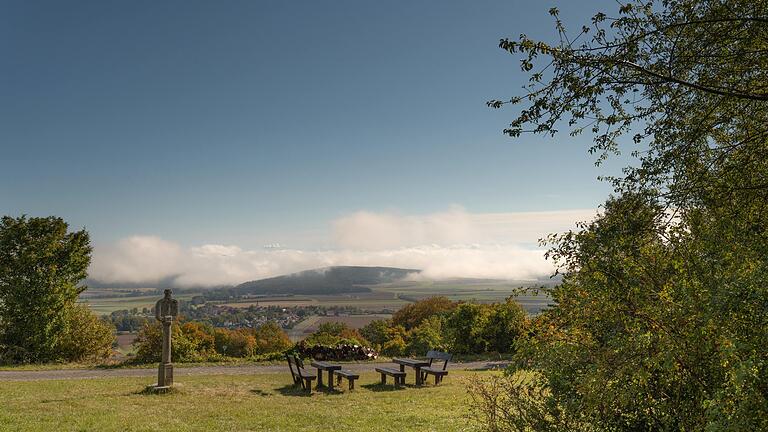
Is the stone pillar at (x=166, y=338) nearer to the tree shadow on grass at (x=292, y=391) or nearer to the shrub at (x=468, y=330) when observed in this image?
the tree shadow on grass at (x=292, y=391)

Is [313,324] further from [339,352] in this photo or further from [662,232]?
[662,232]

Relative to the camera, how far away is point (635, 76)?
4281mm

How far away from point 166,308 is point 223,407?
13.5ft

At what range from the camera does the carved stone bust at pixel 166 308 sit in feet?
44.3

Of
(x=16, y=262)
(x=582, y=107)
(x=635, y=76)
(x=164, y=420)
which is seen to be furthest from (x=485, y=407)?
(x=16, y=262)

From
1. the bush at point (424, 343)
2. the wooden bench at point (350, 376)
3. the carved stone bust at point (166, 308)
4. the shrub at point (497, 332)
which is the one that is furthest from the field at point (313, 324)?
the carved stone bust at point (166, 308)

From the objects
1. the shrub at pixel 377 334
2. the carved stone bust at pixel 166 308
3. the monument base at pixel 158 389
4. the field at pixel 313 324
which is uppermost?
the carved stone bust at pixel 166 308

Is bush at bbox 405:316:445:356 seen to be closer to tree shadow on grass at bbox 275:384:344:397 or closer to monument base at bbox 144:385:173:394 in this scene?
tree shadow on grass at bbox 275:384:344:397

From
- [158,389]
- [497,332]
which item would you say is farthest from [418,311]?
[158,389]

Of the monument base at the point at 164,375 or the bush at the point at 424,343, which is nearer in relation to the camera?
the monument base at the point at 164,375

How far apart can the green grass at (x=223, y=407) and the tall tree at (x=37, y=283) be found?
776 centimetres

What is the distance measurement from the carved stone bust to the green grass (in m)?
1.99

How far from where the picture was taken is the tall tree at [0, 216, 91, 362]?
67.4 ft

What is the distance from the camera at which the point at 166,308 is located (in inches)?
538
